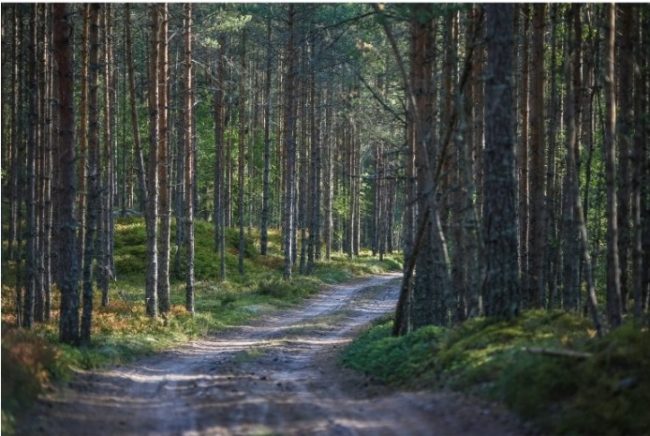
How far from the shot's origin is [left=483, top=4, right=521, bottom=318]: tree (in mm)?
13281

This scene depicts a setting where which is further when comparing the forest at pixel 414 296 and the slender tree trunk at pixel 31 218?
the slender tree trunk at pixel 31 218

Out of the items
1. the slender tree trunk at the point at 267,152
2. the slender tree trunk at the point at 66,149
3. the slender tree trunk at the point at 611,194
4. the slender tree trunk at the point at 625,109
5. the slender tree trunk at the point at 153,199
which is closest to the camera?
the slender tree trunk at the point at 611,194

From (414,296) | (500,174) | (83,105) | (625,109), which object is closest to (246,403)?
(500,174)

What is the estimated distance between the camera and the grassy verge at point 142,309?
1240 centimetres

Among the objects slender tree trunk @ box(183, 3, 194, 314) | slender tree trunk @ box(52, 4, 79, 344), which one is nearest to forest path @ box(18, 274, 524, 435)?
slender tree trunk @ box(52, 4, 79, 344)

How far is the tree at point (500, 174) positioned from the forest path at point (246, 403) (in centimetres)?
249

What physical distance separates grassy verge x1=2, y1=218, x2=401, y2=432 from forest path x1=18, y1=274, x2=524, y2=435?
1.58 ft

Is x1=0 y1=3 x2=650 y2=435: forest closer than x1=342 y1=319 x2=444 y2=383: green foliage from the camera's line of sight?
Yes

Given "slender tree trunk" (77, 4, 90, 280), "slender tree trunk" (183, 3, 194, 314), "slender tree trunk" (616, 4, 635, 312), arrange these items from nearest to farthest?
"slender tree trunk" (616, 4, 635, 312) → "slender tree trunk" (77, 4, 90, 280) → "slender tree trunk" (183, 3, 194, 314)

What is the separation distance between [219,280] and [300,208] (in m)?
13.0

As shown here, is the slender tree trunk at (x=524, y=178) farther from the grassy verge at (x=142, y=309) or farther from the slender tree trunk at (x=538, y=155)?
the grassy verge at (x=142, y=309)

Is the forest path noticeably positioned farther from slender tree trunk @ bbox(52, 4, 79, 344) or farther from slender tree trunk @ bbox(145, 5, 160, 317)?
slender tree trunk @ bbox(145, 5, 160, 317)

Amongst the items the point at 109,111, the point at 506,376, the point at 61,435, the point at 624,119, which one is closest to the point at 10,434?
the point at 61,435

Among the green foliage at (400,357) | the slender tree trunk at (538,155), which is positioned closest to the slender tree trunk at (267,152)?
the slender tree trunk at (538,155)
